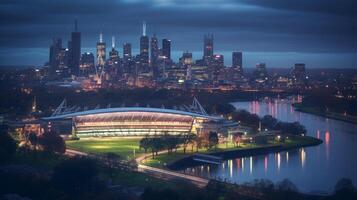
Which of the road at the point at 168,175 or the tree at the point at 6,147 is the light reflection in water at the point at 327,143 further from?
the tree at the point at 6,147

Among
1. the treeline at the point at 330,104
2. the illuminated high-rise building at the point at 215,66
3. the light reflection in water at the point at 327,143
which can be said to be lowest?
the light reflection in water at the point at 327,143

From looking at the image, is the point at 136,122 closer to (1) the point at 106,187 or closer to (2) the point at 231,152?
(2) the point at 231,152

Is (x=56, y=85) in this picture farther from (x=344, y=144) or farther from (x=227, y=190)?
(x=227, y=190)

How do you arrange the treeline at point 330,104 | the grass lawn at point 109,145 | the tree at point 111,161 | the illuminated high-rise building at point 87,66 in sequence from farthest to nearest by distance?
the illuminated high-rise building at point 87,66 → the treeline at point 330,104 → the grass lawn at point 109,145 → the tree at point 111,161

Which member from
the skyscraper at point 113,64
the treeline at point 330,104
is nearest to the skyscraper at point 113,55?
the skyscraper at point 113,64

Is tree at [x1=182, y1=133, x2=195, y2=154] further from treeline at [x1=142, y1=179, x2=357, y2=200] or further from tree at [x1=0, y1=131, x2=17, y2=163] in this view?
treeline at [x1=142, y1=179, x2=357, y2=200]

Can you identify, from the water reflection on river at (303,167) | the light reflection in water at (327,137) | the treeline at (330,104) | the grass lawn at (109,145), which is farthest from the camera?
the treeline at (330,104)

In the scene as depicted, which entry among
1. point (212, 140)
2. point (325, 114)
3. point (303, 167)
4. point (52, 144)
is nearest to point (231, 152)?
point (212, 140)

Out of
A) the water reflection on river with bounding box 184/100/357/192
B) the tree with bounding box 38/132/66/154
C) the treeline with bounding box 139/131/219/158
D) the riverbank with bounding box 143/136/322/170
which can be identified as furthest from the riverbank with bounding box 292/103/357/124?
the tree with bounding box 38/132/66/154
